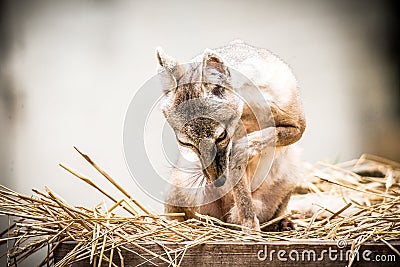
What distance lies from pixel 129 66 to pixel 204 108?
1.10m

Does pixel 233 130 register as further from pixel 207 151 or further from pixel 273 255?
pixel 273 255

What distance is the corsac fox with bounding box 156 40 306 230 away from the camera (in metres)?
1.67

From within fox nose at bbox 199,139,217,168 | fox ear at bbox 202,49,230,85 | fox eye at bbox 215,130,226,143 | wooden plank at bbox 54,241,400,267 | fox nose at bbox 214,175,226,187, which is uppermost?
fox ear at bbox 202,49,230,85

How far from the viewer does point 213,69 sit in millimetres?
1709

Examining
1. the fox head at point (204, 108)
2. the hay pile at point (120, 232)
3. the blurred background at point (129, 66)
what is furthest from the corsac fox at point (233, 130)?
the blurred background at point (129, 66)

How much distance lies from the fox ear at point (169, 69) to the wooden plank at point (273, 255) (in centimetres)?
52

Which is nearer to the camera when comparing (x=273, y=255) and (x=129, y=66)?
(x=273, y=255)

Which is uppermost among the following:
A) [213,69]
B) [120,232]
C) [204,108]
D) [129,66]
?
[129,66]

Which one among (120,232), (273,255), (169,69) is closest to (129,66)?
(169,69)

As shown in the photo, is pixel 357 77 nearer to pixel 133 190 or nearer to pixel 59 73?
pixel 133 190

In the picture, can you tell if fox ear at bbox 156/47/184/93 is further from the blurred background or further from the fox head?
the blurred background

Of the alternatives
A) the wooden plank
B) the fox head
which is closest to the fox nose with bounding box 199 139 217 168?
the fox head

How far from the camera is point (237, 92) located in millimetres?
1807

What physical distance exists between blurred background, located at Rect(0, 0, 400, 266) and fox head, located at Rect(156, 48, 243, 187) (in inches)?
33.5
